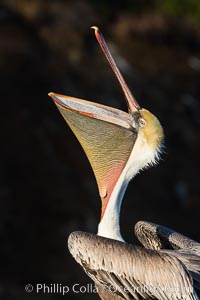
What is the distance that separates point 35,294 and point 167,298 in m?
6.99

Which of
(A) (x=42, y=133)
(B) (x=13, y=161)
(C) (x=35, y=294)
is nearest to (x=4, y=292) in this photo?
(C) (x=35, y=294)

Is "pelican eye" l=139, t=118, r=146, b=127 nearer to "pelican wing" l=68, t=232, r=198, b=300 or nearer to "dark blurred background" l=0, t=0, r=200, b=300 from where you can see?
"pelican wing" l=68, t=232, r=198, b=300

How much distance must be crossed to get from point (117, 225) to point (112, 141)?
626mm

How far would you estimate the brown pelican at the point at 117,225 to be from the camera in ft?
21.7

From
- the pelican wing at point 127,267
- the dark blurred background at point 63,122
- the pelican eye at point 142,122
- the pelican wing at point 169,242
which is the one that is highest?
the dark blurred background at point 63,122

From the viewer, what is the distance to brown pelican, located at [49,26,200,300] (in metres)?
6.62

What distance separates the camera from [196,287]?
21.6ft

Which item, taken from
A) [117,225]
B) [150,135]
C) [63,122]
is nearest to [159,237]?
[117,225]

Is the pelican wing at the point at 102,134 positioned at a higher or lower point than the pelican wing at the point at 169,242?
higher

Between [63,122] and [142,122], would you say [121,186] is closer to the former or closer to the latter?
[142,122]

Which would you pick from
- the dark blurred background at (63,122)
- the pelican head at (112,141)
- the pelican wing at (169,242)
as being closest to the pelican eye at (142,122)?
the pelican head at (112,141)

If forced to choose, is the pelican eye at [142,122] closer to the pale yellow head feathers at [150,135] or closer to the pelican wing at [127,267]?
the pale yellow head feathers at [150,135]

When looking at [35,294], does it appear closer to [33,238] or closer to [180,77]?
[33,238]

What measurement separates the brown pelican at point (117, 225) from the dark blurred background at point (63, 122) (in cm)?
639
